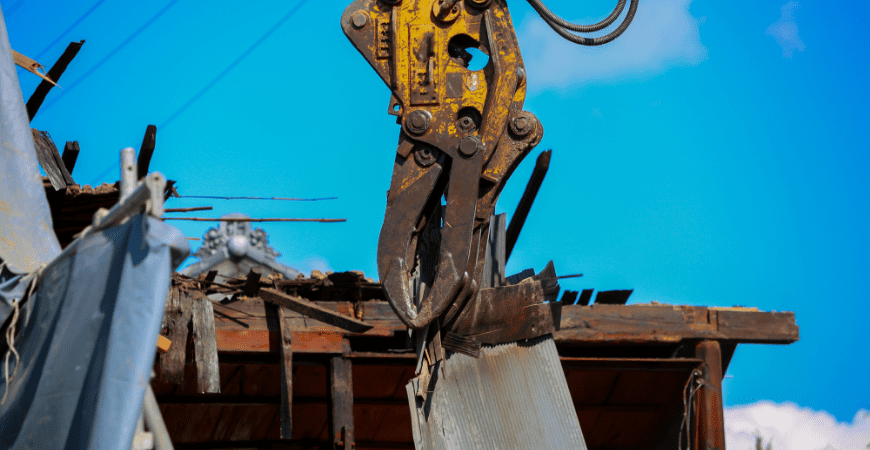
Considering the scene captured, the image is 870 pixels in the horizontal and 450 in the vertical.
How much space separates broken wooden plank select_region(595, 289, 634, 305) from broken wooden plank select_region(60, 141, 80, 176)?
513 cm

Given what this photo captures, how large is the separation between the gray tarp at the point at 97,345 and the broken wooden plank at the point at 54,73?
18.1ft

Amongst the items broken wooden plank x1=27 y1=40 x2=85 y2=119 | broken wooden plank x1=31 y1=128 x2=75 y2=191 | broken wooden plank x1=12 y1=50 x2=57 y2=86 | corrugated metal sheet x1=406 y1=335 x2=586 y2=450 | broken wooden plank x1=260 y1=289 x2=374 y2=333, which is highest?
broken wooden plank x1=27 y1=40 x2=85 y2=119

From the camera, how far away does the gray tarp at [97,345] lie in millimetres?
3418

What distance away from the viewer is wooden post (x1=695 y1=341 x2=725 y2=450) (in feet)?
28.8

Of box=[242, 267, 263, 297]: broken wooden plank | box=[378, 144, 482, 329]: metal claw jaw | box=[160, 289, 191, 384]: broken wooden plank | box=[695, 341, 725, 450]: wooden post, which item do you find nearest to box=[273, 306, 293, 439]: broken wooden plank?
box=[242, 267, 263, 297]: broken wooden plank

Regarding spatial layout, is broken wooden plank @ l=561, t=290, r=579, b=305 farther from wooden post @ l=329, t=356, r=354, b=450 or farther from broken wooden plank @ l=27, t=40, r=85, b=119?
broken wooden plank @ l=27, t=40, r=85, b=119

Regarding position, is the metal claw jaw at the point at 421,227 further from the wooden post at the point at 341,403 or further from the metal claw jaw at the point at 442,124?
the wooden post at the point at 341,403

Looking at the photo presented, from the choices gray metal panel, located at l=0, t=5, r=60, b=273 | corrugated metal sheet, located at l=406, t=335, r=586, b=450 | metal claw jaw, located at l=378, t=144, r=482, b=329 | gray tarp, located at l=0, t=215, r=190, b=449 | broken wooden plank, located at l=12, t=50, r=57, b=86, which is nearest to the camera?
gray tarp, located at l=0, t=215, r=190, b=449

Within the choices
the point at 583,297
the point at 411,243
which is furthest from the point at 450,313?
the point at 583,297

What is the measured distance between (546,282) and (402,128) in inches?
82.7

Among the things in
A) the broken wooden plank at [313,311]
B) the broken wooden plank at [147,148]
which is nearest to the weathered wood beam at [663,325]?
the broken wooden plank at [313,311]

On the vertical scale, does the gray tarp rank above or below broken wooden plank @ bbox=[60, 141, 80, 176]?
below

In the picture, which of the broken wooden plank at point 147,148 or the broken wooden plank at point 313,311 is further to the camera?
the broken wooden plank at point 313,311

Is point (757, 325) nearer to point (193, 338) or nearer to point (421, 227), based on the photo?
point (421, 227)
